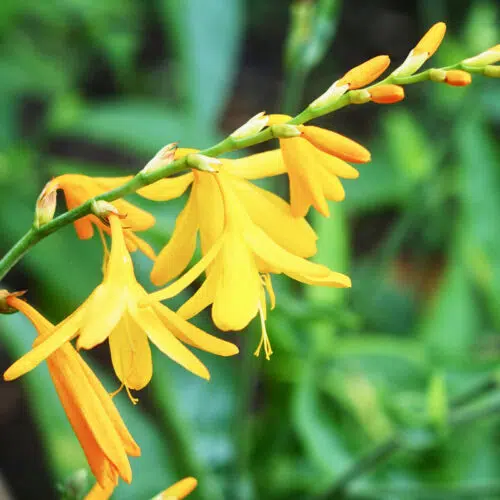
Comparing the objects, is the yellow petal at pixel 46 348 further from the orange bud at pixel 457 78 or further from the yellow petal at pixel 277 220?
the orange bud at pixel 457 78

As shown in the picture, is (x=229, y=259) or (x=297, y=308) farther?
(x=297, y=308)

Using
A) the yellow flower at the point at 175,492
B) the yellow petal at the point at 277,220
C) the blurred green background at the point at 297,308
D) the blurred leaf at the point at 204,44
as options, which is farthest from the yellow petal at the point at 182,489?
the blurred leaf at the point at 204,44

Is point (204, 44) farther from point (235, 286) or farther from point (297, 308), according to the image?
point (235, 286)

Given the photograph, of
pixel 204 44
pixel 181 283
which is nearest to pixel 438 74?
pixel 181 283

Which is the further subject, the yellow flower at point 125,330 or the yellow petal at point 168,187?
the yellow petal at point 168,187

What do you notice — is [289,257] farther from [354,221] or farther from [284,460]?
[354,221]
